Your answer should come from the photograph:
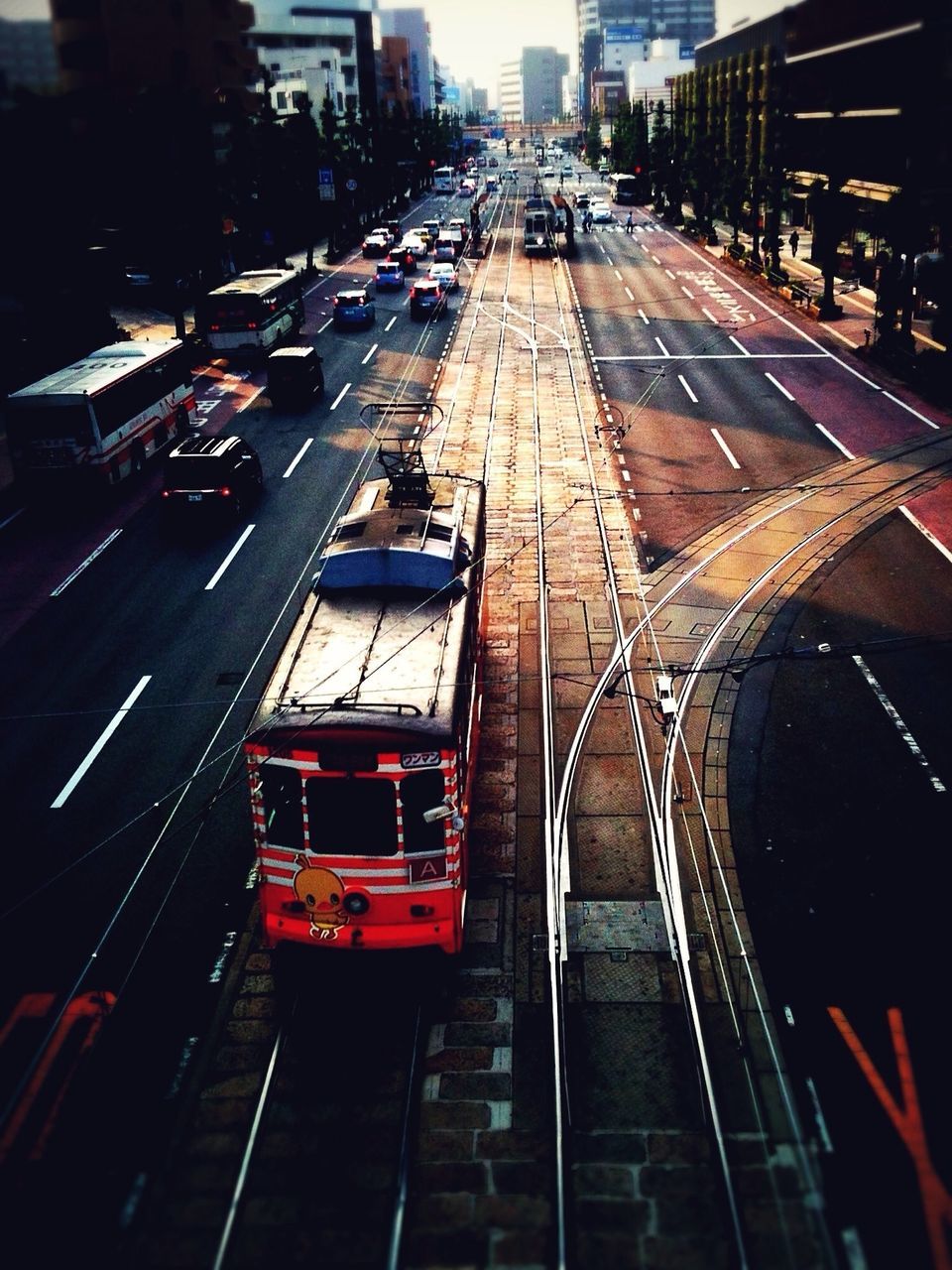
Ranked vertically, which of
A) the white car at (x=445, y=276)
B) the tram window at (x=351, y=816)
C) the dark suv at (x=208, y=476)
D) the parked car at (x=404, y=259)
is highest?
Result: the parked car at (x=404, y=259)

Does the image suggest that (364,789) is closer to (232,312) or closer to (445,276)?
(232,312)

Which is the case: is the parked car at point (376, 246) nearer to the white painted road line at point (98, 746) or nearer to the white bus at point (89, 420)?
the white bus at point (89, 420)

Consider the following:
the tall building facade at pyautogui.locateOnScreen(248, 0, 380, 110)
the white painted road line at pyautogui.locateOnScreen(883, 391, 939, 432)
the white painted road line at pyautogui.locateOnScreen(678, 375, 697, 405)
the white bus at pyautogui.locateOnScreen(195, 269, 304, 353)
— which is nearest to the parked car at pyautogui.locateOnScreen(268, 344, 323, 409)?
the white bus at pyautogui.locateOnScreen(195, 269, 304, 353)

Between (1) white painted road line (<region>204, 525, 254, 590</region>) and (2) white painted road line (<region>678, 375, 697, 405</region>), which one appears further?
(2) white painted road line (<region>678, 375, 697, 405</region>)

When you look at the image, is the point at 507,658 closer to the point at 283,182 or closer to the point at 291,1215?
the point at 291,1215

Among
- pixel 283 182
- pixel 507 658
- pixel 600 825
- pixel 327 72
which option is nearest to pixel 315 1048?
pixel 600 825

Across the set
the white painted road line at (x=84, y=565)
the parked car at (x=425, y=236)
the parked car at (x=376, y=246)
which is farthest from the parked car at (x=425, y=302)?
the white painted road line at (x=84, y=565)

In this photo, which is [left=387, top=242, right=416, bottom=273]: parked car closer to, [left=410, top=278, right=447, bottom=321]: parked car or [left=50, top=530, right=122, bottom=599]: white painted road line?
[left=410, top=278, right=447, bottom=321]: parked car
